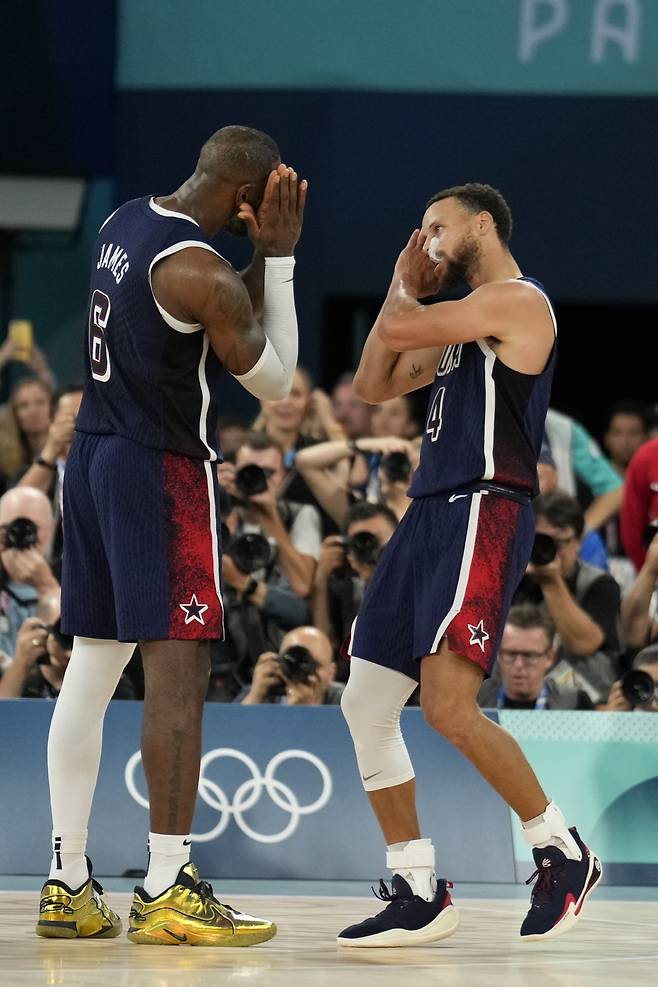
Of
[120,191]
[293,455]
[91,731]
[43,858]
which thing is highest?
[120,191]

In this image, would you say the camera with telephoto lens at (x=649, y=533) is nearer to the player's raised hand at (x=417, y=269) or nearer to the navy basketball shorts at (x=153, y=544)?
the player's raised hand at (x=417, y=269)

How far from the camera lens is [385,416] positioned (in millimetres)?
9594

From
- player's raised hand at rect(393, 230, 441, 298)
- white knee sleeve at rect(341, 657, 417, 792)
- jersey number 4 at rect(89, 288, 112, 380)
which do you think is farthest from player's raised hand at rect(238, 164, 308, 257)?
white knee sleeve at rect(341, 657, 417, 792)

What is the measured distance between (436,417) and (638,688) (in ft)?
8.30

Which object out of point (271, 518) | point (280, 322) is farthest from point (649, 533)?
point (280, 322)

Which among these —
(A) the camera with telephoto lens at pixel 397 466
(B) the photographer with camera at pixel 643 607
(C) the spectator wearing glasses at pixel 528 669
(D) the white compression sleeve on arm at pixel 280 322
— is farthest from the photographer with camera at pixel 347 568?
(D) the white compression sleeve on arm at pixel 280 322

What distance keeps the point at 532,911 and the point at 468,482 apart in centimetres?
125

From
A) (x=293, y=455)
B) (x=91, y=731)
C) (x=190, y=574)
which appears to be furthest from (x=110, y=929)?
(x=293, y=455)

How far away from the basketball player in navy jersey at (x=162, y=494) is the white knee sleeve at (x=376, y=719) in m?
0.47

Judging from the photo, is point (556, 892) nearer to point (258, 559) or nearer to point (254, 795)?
point (254, 795)

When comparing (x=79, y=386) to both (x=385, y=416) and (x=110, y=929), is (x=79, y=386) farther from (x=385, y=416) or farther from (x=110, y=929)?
(x=110, y=929)

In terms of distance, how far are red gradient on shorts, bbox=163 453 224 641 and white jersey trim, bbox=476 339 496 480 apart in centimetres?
81

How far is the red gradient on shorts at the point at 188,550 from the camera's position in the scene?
4.87 m

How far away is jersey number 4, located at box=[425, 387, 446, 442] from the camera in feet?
16.8
